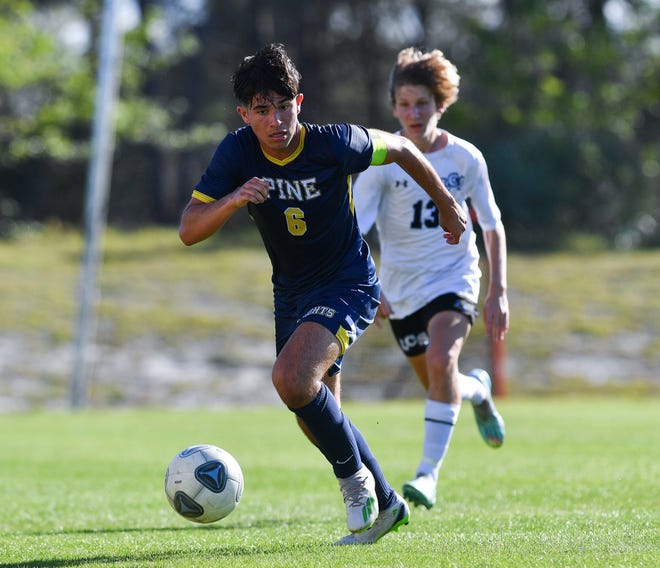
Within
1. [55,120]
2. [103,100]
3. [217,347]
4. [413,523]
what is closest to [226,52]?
[55,120]

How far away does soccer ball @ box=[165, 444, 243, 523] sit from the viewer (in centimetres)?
521

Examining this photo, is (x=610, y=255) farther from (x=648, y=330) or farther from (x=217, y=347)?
(x=217, y=347)

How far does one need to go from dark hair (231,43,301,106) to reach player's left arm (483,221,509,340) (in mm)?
2024

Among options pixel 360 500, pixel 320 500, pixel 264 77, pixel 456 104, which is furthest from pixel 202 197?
pixel 456 104

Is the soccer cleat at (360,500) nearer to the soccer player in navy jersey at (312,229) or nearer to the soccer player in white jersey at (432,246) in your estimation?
the soccer player in navy jersey at (312,229)

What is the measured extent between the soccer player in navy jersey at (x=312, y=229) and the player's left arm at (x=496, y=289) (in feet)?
3.87

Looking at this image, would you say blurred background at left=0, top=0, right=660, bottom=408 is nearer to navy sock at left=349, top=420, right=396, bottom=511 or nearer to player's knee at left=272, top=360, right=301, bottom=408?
navy sock at left=349, top=420, right=396, bottom=511

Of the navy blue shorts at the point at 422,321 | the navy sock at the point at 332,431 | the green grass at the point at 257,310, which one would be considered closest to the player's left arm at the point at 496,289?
the navy blue shorts at the point at 422,321

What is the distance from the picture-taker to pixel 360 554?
476cm

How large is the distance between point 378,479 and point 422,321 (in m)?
1.83

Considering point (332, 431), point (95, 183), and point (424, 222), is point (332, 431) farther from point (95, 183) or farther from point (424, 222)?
point (95, 183)

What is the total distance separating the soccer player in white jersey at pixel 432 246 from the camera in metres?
6.64

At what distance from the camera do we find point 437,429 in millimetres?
6621

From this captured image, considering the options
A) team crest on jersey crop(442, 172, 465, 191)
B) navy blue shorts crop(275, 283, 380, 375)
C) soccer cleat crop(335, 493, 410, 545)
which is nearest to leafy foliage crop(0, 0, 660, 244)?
team crest on jersey crop(442, 172, 465, 191)
